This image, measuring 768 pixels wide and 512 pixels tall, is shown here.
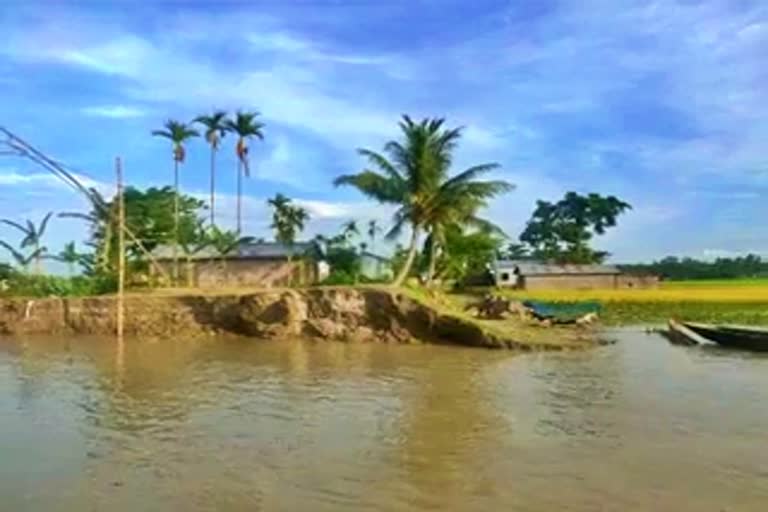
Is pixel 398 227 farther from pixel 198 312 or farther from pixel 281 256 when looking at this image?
pixel 281 256

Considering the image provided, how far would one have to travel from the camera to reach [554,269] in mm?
69000

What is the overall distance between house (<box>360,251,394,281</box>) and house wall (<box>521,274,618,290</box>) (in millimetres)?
21497

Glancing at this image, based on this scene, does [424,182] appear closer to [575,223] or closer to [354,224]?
[354,224]

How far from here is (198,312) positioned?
97.6 feet

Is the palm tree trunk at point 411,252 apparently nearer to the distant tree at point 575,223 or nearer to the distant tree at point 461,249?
the distant tree at point 461,249

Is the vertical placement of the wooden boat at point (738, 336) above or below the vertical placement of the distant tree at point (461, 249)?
below

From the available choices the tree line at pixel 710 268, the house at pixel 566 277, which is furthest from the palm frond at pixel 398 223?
the tree line at pixel 710 268

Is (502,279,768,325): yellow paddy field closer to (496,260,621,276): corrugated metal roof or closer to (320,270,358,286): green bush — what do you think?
(320,270,358,286): green bush

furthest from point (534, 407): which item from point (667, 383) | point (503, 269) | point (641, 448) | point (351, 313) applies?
point (503, 269)

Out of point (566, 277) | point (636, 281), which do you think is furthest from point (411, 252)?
point (636, 281)

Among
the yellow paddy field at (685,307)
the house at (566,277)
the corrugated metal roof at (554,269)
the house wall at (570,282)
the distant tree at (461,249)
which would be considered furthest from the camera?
the corrugated metal roof at (554,269)

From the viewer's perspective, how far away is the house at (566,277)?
67.1m

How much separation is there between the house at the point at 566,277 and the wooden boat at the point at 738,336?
35.6m

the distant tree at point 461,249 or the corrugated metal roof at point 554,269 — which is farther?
the corrugated metal roof at point 554,269
